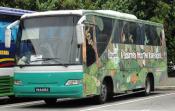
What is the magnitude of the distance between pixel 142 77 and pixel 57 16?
5.86 metres

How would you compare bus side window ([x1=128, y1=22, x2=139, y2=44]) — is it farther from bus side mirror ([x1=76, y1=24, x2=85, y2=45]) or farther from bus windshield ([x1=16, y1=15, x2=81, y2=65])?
bus side mirror ([x1=76, y1=24, x2=85, y2=45])

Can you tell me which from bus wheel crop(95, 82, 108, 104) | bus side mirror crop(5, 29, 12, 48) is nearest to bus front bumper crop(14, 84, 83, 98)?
bus side mirror crop(5, 29, 12, 48)

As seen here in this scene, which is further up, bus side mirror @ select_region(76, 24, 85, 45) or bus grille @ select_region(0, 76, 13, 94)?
bus side mirror @ select_region(76, 24, 85, 45)

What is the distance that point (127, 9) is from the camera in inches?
1292

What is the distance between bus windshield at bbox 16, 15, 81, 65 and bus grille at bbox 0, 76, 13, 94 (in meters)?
1.33

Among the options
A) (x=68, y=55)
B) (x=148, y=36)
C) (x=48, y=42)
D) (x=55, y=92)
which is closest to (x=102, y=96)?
(x=55, y=92)

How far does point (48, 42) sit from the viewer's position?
17047 millimetres

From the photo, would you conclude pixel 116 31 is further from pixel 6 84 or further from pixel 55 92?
pixel 6 84

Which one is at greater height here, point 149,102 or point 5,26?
point 5,26

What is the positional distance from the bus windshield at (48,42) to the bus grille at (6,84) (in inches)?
52.3

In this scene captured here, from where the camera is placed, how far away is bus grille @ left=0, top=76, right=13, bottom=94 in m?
18.4

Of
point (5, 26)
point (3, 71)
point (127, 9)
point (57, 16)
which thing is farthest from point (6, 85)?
point (127, 9)

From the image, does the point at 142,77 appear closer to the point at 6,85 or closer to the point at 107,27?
the point at 107,27

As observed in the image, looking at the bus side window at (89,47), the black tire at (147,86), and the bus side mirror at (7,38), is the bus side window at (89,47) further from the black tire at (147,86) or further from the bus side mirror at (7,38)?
the black tire at (147,86)
